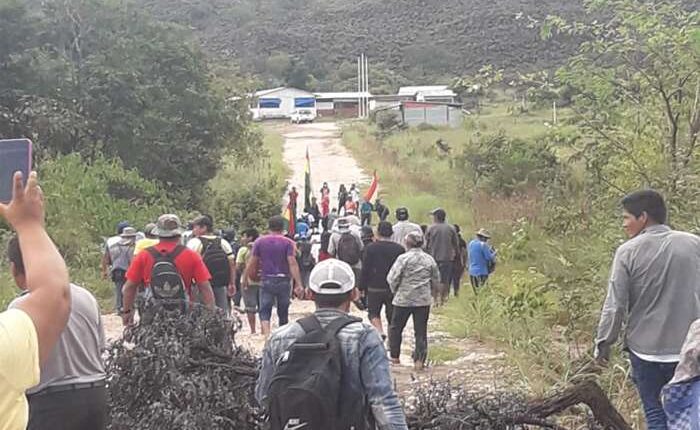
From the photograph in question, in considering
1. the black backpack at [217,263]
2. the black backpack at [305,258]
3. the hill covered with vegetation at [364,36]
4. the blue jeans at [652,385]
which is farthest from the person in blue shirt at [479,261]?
the hill covered with vegetation at [364,36]

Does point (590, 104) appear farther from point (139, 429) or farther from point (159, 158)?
point (159, 158)

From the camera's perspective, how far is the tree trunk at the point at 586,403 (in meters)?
4.79

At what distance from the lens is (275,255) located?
9.88 m

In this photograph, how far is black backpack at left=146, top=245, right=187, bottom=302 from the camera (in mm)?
7316

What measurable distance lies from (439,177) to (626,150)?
27042mm

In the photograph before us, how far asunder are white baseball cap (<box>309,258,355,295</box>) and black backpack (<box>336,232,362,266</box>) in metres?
6.47

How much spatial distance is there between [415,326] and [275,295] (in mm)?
1726

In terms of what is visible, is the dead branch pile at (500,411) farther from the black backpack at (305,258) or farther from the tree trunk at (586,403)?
the black backpack at (305,258)

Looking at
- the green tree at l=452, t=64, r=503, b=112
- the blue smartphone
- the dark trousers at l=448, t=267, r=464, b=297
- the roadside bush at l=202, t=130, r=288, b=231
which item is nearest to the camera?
the blue smartphone

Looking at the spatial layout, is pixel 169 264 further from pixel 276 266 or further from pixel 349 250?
pixel 349 250

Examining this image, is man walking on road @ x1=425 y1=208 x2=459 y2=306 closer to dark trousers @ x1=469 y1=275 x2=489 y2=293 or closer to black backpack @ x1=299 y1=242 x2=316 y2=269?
dark trousers @ x1=469 y1=275 x2=489 y2=293

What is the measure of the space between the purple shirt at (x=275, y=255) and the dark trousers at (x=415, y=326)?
4.62ft

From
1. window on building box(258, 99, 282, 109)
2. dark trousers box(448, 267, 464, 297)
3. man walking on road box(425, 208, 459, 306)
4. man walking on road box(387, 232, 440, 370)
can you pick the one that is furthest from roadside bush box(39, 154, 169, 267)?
window on building box(258, 99, 282, 109)

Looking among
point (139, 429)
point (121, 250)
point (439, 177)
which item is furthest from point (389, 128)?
point (139, 429)
